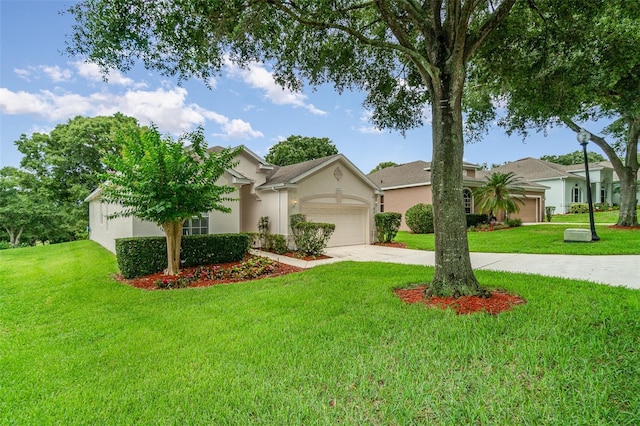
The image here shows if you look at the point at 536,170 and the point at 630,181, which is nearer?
the point at 630,181

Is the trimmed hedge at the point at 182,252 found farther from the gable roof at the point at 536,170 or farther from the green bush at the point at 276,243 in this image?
the gable roof at the point at 536,170

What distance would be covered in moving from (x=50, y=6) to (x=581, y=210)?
37915 mm

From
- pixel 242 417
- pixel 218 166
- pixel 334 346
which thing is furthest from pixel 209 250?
pixel 242 417

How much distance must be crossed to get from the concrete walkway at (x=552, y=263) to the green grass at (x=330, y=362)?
4.62 feet

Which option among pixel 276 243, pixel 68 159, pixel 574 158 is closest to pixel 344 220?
pixel 276 243

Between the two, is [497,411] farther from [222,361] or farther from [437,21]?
[437,21]

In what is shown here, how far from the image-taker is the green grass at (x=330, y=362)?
2596mm

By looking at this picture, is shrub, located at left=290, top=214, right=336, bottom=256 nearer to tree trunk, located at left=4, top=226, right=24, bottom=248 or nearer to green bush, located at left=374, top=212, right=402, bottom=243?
green bush, located at left=374, top=212, right=402, bottom=243

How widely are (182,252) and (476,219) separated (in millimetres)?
18385

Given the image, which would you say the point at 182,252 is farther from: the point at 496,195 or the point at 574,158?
the point at 574,158

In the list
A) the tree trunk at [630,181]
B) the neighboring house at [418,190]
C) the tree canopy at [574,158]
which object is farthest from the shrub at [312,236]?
the tree canopy at [574,158]

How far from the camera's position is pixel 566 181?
29.6 meters

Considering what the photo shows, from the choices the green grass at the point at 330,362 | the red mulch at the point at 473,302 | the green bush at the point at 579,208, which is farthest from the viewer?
the green bush at the point at 579,208

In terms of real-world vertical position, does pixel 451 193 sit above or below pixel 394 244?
above
